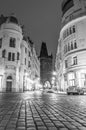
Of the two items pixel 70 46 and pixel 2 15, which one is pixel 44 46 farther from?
pixel 70 46

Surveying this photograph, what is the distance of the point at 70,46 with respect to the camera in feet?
114

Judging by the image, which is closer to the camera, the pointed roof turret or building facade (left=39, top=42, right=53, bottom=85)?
building facade (left=39, top=42, right=53, bottom=85)

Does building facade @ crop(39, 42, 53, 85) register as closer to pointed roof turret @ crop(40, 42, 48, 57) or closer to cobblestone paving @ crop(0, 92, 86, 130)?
pointed roof turret @ crop(40, 42, 48, 57)

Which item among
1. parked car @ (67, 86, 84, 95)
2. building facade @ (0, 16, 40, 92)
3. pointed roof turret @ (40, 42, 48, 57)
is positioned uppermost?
pointed roof turret @ (40, 42, 48, 57)

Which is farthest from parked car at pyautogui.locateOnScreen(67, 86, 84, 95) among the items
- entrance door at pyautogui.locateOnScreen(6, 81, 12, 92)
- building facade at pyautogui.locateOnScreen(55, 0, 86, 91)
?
entrance door at pyautogui.locateOnScreen(6, 81, 12, 92)

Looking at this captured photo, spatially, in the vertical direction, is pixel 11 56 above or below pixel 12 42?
below

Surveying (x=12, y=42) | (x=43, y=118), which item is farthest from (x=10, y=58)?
(x=43, y=118)

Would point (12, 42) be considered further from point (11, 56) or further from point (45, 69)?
point (45, 69)

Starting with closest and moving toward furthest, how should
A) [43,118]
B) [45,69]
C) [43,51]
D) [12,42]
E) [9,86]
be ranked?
[43,118] < [9,86] < [12,42] < [45,69] < [43,51]

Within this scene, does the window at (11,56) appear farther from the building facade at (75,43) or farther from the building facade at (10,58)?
the building facade at (75,43)

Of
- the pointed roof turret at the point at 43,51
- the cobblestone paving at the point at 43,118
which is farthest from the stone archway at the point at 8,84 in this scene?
the pointed roof turret at the point at 43,51

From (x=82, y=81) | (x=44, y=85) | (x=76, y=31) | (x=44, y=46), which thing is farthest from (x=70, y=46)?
(x=44, y=46)

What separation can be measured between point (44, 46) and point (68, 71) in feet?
440

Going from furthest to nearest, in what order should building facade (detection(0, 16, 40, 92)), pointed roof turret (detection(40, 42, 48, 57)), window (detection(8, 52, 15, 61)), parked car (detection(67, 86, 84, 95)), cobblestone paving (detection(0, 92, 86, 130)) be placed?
pointed roof turret (detection(40, 42, 48, 57)) < window (detection(8, 52, 15, 61)) < building facade (detection(0, 16, 40, 92)) < parked car (detection(67, 86, 84, 95)) < cobblestone paving (detection(0, 92, 86, 130))
